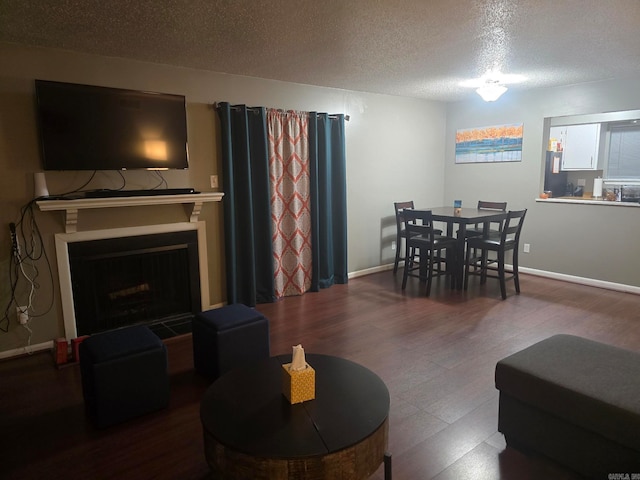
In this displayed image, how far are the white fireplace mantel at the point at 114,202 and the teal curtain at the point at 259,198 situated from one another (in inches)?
14.0

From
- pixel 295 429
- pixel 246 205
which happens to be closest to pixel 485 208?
pixel 246 205

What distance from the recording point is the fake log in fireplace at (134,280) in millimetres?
3404

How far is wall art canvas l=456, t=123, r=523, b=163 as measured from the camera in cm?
538

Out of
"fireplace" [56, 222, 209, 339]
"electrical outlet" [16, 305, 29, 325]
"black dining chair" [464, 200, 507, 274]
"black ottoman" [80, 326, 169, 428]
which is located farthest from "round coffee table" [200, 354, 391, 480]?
"black dining chair" [464, 200, 507, 274]

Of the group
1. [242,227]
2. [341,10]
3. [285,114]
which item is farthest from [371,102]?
[341,10]

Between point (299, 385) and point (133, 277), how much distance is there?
2.45 m

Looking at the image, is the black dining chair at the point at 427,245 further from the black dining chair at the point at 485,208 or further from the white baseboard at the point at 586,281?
the white baseboard at the point at 586,281

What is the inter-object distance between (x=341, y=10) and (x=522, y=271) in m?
4.30

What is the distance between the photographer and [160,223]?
12.3 feet

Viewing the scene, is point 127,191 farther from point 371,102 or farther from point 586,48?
point 586,48

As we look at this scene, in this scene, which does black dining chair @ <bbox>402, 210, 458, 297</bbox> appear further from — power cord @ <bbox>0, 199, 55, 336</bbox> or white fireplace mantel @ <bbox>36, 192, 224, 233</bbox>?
power cord @ <bbox>0, 199, 55, 336</bbox>

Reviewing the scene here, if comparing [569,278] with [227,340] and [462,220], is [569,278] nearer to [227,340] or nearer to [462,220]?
[462,220]

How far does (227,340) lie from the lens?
2.67 meters

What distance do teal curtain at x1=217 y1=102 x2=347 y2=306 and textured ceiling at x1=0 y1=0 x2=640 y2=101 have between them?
56 cm
